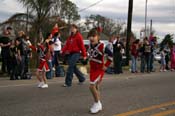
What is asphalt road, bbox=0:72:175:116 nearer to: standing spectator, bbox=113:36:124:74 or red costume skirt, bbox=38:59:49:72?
red costume skirt, bbox=38:59:49:72

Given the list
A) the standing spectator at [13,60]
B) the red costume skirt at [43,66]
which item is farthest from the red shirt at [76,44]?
the standing spectator at [13,60]

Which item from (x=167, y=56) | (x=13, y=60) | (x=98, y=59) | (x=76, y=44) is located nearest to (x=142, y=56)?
(x=167, y=56)

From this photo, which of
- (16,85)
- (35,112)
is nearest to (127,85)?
(16,85)

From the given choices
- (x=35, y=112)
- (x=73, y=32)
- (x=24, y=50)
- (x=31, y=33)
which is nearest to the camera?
(x=35, y=112)

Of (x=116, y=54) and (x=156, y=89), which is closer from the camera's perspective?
(x=156, y=89)

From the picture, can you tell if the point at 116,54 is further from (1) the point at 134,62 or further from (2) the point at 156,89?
(2) the point at 156,89

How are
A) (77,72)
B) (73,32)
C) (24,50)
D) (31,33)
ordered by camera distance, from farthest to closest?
(31,33) → (24,50) → (77,72) → (73,32)

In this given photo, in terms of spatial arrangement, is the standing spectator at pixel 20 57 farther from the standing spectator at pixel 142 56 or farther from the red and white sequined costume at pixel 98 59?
the red and white sequined costume at pixel 98 59

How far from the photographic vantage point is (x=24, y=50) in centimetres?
1603

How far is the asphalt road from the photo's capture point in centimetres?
869

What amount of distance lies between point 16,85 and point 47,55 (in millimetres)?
1359

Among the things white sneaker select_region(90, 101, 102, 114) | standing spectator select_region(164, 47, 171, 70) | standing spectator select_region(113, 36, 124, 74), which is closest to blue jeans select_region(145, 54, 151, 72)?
standing spectator select_region(113, 36, 124, 74)

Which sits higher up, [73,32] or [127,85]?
[73,32]

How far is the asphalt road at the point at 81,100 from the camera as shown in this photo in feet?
28.5
